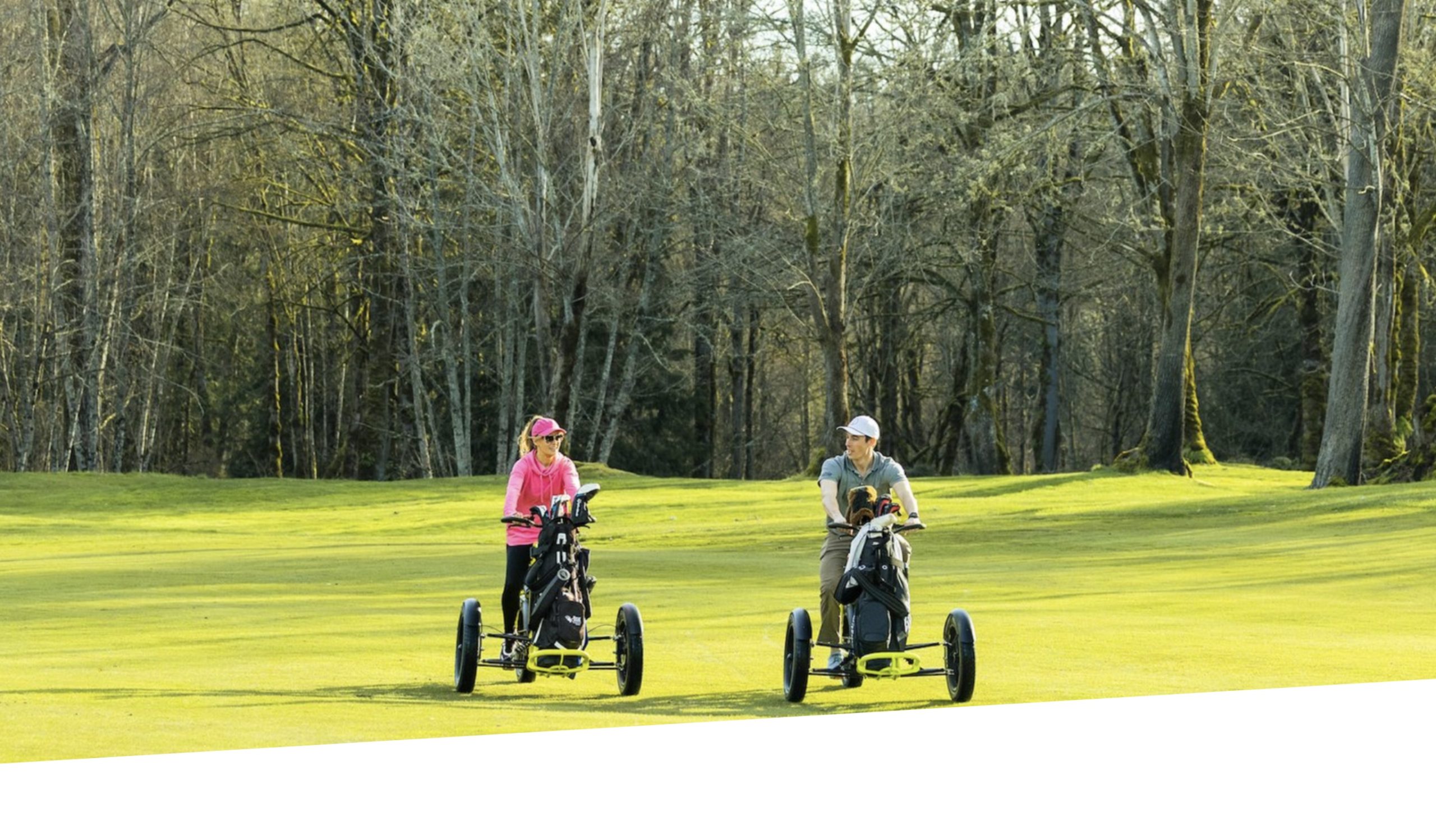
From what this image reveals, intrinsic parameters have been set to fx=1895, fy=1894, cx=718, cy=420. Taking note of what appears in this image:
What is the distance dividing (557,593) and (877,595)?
7.31 ft

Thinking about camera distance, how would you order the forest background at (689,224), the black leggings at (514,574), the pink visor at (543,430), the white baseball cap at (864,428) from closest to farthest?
the white baseball cap at (864,428)
the pink visor at (543,430)
the black leggings at (514,574)
the forest background at (689,224)

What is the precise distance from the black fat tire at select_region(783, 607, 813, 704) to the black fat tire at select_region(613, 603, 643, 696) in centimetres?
99

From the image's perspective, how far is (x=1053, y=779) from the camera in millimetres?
11273

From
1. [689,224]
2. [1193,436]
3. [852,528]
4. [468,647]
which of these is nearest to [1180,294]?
[1193,436]

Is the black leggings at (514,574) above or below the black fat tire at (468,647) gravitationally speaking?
above

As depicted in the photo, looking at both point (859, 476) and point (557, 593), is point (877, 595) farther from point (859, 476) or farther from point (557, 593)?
point (557, 593)

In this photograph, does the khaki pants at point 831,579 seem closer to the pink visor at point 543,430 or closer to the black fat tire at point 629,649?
the black fat tire at point 629,649

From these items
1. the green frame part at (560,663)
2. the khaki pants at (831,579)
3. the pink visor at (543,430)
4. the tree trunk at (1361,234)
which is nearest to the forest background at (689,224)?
the tree trunk at (1361,234)

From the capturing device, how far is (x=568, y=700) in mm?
12883

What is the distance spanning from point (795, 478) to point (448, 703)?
3416 cm

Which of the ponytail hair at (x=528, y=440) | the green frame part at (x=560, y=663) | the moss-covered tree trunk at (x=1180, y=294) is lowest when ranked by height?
the green frame part at (x=560, y=663)

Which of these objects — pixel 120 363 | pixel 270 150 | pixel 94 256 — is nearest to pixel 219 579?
pixel 94 256

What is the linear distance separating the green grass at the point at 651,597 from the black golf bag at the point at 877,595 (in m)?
0.48

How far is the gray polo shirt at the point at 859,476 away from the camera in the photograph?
12633 mm
